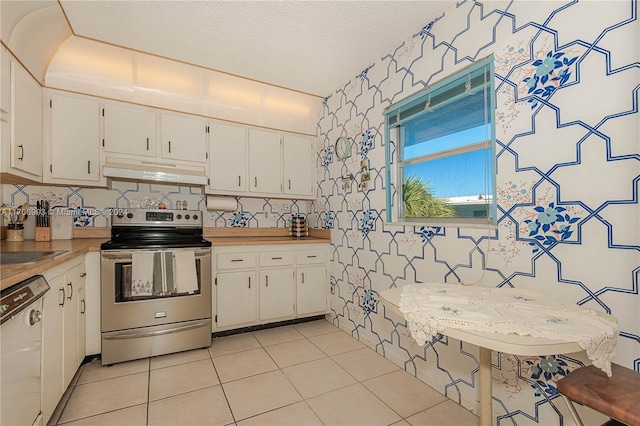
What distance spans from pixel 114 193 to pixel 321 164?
7.50 feet

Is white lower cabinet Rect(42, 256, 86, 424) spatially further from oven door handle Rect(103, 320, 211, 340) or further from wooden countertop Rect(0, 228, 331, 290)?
oven door handle Rect(103, 320, 211, 340)

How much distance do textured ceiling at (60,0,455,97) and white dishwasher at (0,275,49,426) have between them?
195 cm

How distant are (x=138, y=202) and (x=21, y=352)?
2115 mm

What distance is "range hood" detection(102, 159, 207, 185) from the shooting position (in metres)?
2.61

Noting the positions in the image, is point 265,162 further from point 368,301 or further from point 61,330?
point 61,330

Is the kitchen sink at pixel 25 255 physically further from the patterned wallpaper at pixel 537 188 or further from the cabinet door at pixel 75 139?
the patterned wallpaper at pixel 537 188

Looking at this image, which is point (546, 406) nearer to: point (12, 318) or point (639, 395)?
point (639, 395)

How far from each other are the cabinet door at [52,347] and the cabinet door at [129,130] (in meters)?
1.47

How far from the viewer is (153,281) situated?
2.44 meters

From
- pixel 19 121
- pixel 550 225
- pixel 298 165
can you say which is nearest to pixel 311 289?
pixel 298 165

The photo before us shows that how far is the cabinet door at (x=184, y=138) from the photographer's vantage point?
2969 millimetres

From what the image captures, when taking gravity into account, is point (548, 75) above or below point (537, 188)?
above

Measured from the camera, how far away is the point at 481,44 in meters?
1.80

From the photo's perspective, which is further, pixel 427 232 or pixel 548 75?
pixel 427 232
